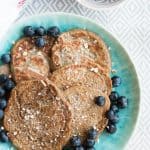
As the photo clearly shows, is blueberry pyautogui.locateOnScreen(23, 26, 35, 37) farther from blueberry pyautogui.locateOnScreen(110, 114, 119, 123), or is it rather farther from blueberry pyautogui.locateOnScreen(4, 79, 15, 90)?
blueberry pyautogui.locateOnScreen(110, 114, 119, 123)

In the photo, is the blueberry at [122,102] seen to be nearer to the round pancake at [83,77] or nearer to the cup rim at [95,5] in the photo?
the round pancake at [83,77]

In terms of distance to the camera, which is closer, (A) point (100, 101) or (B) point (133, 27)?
(A) point (100, 101)

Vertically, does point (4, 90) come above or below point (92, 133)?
above

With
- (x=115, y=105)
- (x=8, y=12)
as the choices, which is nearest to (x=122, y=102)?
(x=115, y=105)

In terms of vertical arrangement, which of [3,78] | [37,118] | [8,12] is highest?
[8,12]

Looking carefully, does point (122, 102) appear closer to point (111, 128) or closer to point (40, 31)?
point (111, 128)

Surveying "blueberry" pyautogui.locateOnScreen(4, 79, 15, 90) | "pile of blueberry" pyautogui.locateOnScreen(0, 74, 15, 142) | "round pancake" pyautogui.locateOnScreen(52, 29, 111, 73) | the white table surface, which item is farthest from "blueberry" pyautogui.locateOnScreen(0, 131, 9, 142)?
the white table surface

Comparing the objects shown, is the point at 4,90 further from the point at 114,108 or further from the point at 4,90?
the point at 114,108
